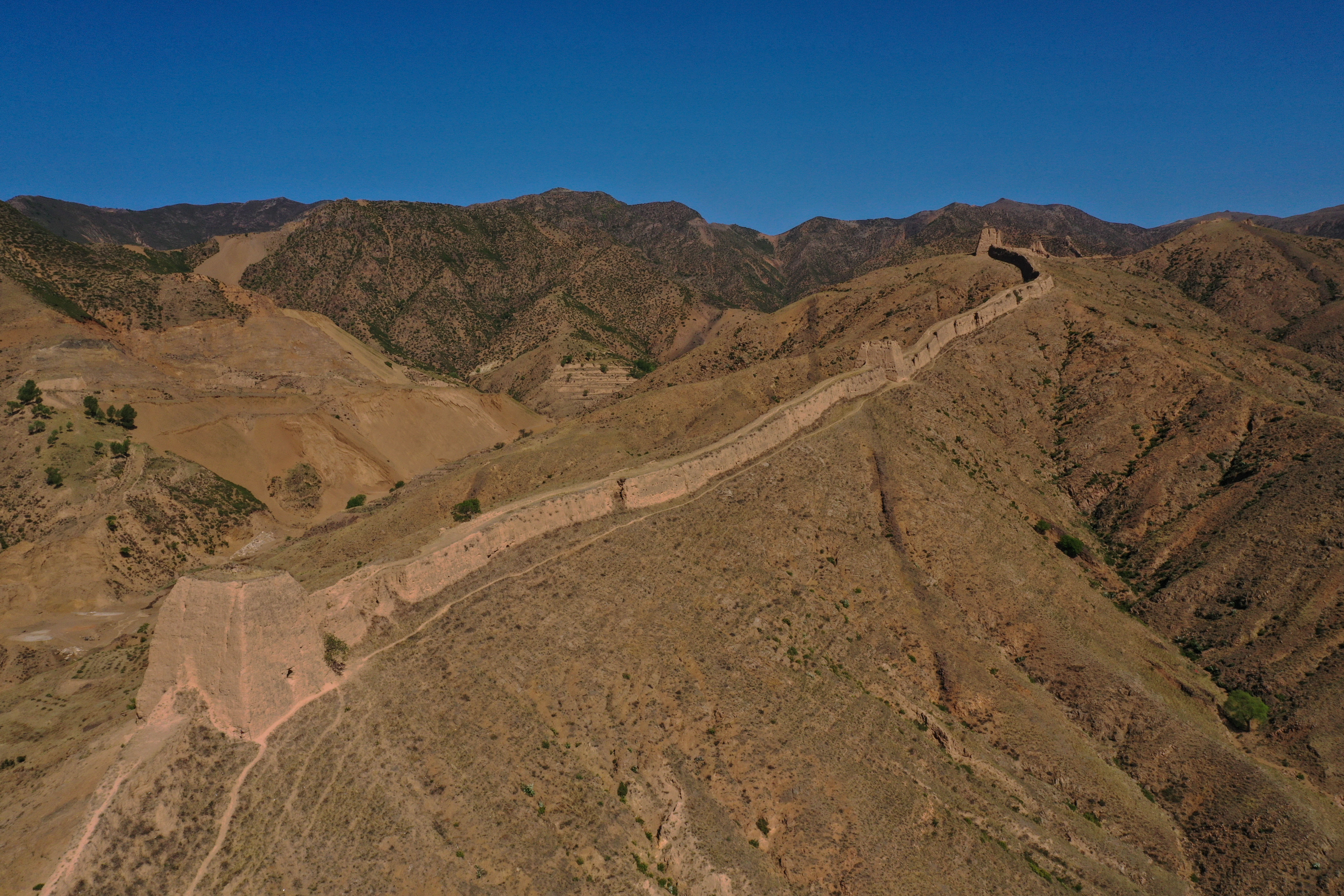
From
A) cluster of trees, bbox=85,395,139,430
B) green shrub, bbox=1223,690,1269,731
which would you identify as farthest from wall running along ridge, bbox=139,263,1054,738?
cluster of trees, bbox=85,395,139,430

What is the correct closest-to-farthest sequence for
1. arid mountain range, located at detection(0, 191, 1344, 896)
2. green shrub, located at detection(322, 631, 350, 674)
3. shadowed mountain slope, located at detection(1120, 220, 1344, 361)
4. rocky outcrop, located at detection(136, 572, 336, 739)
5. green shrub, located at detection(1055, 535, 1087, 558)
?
arid mountain range, located at detection(0, 191, 1344, 896) → rocky outcrop, located at detection(136, 572, 336, 739) → green shrub, located at detection(322, 631, 350, 674) → green shrub, located at detection(1055, 535, 1087, 558) → shadowed mountain slope, located at detection(1120, 220, 1344, 361)

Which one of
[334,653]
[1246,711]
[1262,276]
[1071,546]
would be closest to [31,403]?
[334,653]

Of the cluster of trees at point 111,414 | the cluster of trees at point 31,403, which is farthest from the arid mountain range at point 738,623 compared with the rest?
the cluster of trees at point 111,414

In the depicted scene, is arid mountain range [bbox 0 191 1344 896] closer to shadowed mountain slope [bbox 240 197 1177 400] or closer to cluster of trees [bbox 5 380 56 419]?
cluster of trees [bbox 5 380 56 419]

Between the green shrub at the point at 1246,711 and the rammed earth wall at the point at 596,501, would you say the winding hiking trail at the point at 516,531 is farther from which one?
the green shrub at the point at 1246,711

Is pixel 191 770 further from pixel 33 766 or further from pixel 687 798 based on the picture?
pixel 687 798

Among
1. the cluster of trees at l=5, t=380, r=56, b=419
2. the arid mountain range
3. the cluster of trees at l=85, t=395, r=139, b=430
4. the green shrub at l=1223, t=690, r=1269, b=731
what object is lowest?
the green shrub at l=1223, t=690, r=1269, b=731

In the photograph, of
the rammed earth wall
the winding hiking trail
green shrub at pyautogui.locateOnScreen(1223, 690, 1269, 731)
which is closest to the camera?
the winding hiking trail
